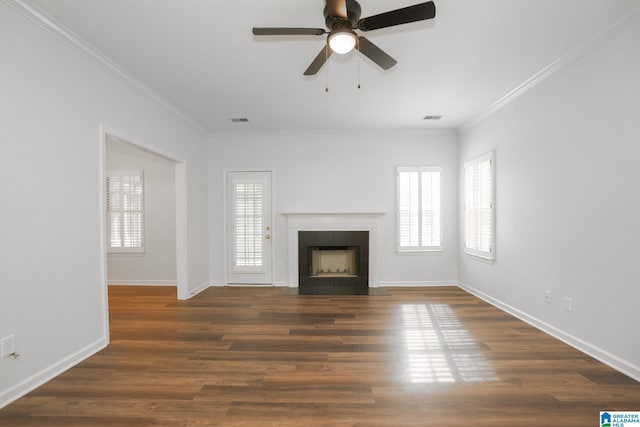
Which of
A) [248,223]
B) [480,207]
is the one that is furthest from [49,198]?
[480,207]

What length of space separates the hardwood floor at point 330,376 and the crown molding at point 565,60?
274 centimetres

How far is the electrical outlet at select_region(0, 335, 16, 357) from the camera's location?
78.8 inches

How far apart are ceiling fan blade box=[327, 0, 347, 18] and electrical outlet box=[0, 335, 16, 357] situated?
3.06m

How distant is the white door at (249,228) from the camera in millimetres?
5402

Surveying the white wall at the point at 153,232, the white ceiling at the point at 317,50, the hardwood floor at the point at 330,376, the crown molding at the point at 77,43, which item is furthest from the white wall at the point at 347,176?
the crown molding at the point at 77,43

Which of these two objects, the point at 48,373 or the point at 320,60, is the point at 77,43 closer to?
the point at 320,60

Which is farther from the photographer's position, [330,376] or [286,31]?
[330,376]

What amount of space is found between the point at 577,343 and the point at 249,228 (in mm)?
4635

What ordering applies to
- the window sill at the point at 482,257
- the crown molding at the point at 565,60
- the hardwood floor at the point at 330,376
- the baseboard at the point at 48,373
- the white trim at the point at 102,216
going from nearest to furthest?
1. the hardwood floor at the point at 330,376
2. the baseboard at the point at 48,373
3. the crown molding at the point at 565,60
4. the white trim at the point at 102,216
5. the window sill at the point at 482,257

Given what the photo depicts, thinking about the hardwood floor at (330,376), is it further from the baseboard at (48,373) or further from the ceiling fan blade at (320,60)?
the ceiling fan blade at (320,60)

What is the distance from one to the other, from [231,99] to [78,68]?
5.27 feet

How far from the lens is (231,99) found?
3.90 metres

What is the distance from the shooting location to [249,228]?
5418 mm

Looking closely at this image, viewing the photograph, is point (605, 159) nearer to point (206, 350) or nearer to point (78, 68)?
point (206, 350)
